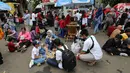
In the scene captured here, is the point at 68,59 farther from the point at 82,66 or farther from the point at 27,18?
the point at 27,18

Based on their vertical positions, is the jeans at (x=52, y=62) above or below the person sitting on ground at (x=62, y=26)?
below

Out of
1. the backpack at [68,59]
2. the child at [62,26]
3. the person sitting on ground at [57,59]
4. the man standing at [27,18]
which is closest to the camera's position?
the backpack at [68,59]

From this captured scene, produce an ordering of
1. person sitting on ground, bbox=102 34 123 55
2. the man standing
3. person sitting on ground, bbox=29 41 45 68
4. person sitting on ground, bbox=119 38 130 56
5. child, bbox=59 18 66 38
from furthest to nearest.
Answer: the man standing < child, bbox=59 18 66 38 < person sitting on ground, bbox=102 34 123 55 < person sitting on ground, bbox=119 38 130 56 < person sitting on ground, bbox=29 41 45 68

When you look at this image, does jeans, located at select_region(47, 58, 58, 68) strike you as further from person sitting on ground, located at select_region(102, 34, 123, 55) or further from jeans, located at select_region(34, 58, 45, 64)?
person sitting on ground, located at select_region(102, 34, 123, 55)

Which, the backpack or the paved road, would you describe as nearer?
the backpack

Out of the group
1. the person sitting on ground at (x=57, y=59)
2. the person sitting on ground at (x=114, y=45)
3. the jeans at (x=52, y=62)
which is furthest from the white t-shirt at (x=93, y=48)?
the person sitting on ground at (x=114, y=45)

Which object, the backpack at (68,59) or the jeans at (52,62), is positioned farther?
the jeans at (52,62)

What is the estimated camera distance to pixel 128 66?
230 inches

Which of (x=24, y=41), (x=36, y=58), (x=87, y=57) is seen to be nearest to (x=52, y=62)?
(x=36, y=58)

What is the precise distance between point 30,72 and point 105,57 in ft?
9.52

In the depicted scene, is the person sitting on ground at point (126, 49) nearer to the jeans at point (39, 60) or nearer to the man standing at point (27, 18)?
the jeans at point (39, 60)

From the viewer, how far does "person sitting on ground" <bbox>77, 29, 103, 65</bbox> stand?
5434 millimetres

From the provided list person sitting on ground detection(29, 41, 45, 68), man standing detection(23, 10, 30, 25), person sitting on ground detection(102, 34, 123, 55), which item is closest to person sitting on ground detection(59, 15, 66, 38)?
person sitting on ground detection(102, 34, 123, 55)

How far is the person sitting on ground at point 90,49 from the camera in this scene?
17.8ft
